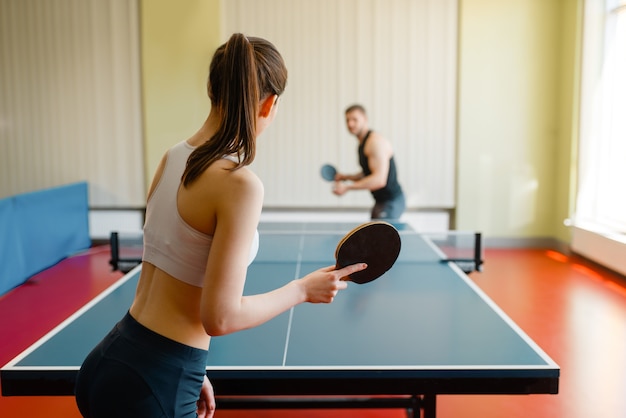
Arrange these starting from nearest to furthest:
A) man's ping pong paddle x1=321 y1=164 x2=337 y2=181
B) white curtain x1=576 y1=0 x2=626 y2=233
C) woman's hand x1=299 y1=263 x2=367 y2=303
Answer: woman's hand x1=299 y1=263 x2=367 y2=303
man's ping pong paddle x1=321 y1=164 x2=337 y2=181
white curtain x1=576 y1=0 x2=626 y2=233

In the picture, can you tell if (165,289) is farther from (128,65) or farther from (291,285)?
(128,65)

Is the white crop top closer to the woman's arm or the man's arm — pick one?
the woman's arm

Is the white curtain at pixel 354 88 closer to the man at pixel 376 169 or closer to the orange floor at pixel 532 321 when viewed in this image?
the orange floor at pixel 532 321

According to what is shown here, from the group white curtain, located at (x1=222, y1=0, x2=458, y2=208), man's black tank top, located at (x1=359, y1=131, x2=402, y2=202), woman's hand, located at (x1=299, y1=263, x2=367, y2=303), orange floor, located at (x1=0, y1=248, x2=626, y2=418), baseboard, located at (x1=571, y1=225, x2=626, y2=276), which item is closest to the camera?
woman's hand, located at (x1=299, y1=263, x2=367, y2=303)

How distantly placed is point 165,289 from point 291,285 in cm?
25

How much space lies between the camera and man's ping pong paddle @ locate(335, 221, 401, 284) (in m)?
1.50

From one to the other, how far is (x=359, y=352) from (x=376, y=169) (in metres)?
3.23

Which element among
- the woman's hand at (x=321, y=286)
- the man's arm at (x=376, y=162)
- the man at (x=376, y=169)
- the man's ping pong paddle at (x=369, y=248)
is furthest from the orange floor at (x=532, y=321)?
the woman's hand at (x=321, y=286)

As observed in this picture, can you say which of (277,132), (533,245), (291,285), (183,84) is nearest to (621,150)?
(533,245)

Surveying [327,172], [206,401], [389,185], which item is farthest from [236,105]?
[327,172]

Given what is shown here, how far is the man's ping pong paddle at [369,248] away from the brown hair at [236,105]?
15.8 inches

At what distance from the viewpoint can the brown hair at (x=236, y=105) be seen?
1.18m

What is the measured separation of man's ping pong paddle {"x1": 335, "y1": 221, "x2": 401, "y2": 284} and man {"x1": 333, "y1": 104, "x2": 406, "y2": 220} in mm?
3665

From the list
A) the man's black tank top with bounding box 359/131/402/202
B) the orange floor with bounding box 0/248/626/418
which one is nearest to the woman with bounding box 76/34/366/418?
the orange floor with bounding box 0/248/626/418
